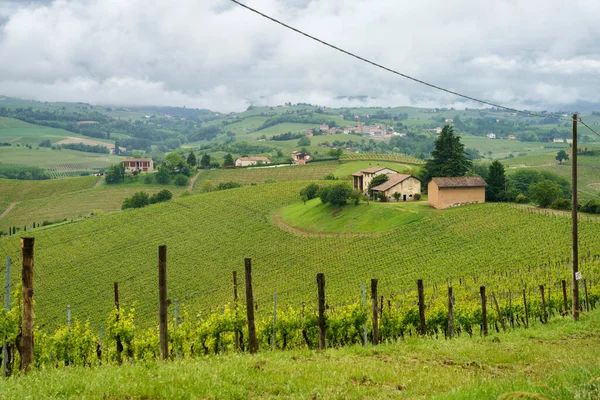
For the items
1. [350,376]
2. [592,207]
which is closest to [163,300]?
[350,376]

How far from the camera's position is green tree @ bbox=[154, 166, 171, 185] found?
140 m

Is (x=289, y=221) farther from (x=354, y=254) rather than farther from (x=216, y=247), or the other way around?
(x=354, y=254)

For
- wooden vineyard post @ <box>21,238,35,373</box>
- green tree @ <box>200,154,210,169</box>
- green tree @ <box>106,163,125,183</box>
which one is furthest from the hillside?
green tree @ <box>200,154,210,169</box>

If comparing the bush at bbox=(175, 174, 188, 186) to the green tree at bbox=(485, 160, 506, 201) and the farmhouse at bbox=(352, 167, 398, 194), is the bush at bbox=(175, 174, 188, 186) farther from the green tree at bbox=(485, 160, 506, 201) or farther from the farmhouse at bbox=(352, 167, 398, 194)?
the green tree at bbox=(485, 160, 506, 201)

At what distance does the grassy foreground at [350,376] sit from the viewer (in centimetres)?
934

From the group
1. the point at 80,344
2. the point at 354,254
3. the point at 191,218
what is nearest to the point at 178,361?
the point at 80,344

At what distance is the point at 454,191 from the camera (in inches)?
3014

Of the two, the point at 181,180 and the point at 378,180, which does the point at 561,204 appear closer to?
the point at 378,180

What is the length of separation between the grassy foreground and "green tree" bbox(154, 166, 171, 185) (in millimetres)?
128681

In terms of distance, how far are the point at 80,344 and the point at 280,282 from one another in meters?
41.1

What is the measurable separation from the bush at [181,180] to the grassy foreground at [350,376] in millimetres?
127513

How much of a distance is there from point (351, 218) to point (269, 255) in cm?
1275

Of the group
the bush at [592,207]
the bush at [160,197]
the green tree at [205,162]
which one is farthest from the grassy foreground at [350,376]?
the green tree at [205,162]

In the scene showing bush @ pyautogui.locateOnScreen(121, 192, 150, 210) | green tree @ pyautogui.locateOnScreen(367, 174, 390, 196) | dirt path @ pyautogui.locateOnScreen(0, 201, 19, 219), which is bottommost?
dirt path @ pyautogui.locateOnScreen(0, 201, 19, 219)
